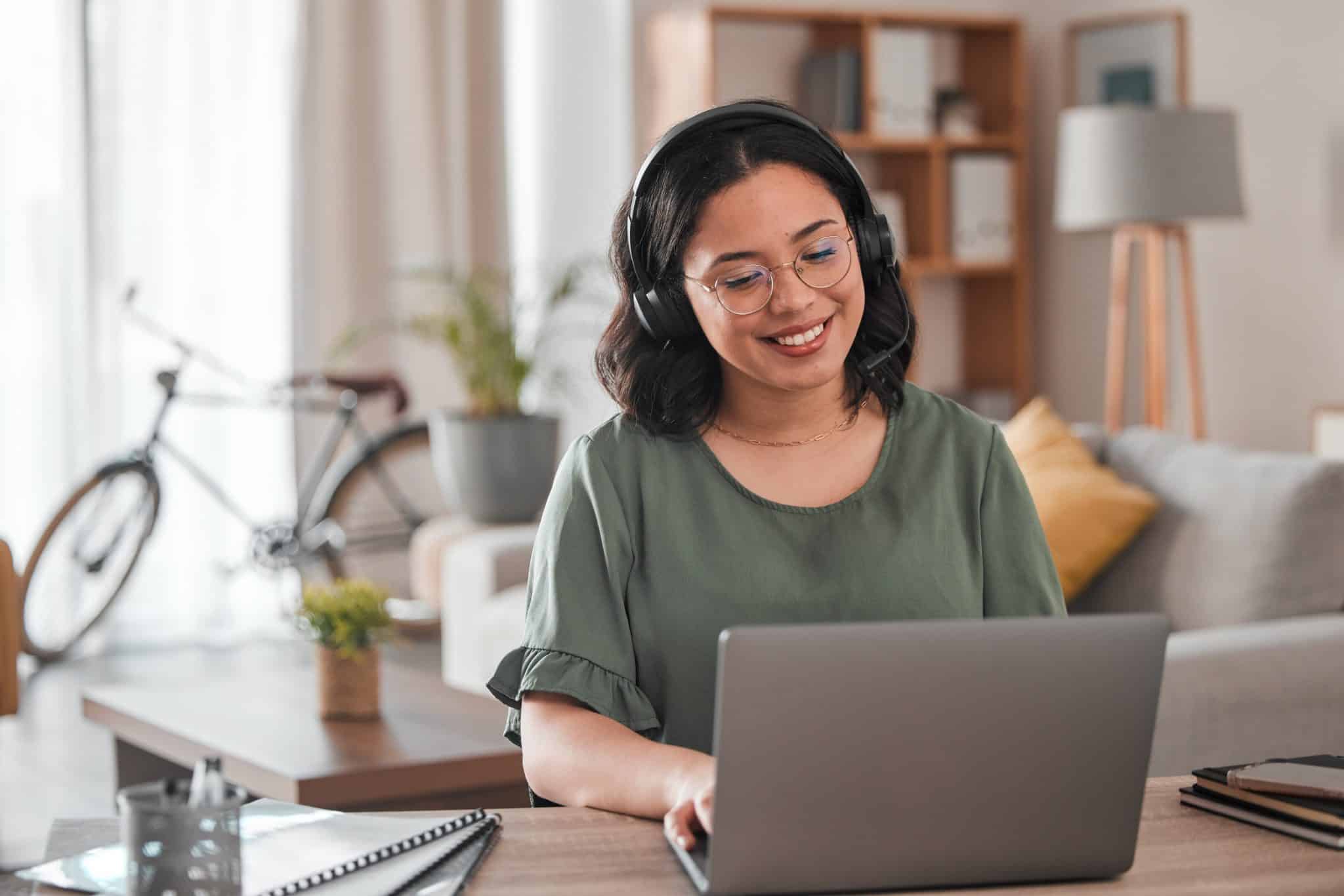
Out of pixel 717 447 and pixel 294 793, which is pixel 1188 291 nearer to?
pixel 294 793

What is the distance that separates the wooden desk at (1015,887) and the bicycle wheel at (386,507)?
11.5ft

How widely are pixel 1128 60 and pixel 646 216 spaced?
14.2ft

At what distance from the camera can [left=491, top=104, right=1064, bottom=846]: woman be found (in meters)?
1.24

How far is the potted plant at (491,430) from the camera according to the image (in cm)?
426

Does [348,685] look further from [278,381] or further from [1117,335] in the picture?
[1117,335]

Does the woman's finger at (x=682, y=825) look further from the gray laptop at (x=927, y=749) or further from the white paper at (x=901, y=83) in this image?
the white paper at (x=901, y=83)

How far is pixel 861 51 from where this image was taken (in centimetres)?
533

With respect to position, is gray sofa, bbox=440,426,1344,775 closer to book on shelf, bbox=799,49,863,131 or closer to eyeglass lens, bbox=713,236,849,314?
eyeglass lens, bbox=713,236,849,314

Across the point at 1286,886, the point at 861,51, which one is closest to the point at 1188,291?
the point at 861,51

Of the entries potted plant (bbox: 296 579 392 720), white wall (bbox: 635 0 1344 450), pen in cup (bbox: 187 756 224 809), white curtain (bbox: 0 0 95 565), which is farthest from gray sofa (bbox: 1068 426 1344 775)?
white curtain (bbox: 0 0 95 565)

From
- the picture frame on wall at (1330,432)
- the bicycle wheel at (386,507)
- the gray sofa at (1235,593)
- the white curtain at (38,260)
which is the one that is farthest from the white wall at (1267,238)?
the gray sofa at (1235,593)

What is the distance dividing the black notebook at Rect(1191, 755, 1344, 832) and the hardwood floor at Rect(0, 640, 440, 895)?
1.69 meters

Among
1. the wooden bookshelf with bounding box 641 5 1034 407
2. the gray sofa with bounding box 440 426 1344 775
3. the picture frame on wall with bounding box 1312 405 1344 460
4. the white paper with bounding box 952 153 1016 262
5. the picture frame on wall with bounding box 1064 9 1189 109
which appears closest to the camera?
the gray sofa with bounding box 440 426 1344 775

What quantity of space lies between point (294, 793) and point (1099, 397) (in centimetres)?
392
